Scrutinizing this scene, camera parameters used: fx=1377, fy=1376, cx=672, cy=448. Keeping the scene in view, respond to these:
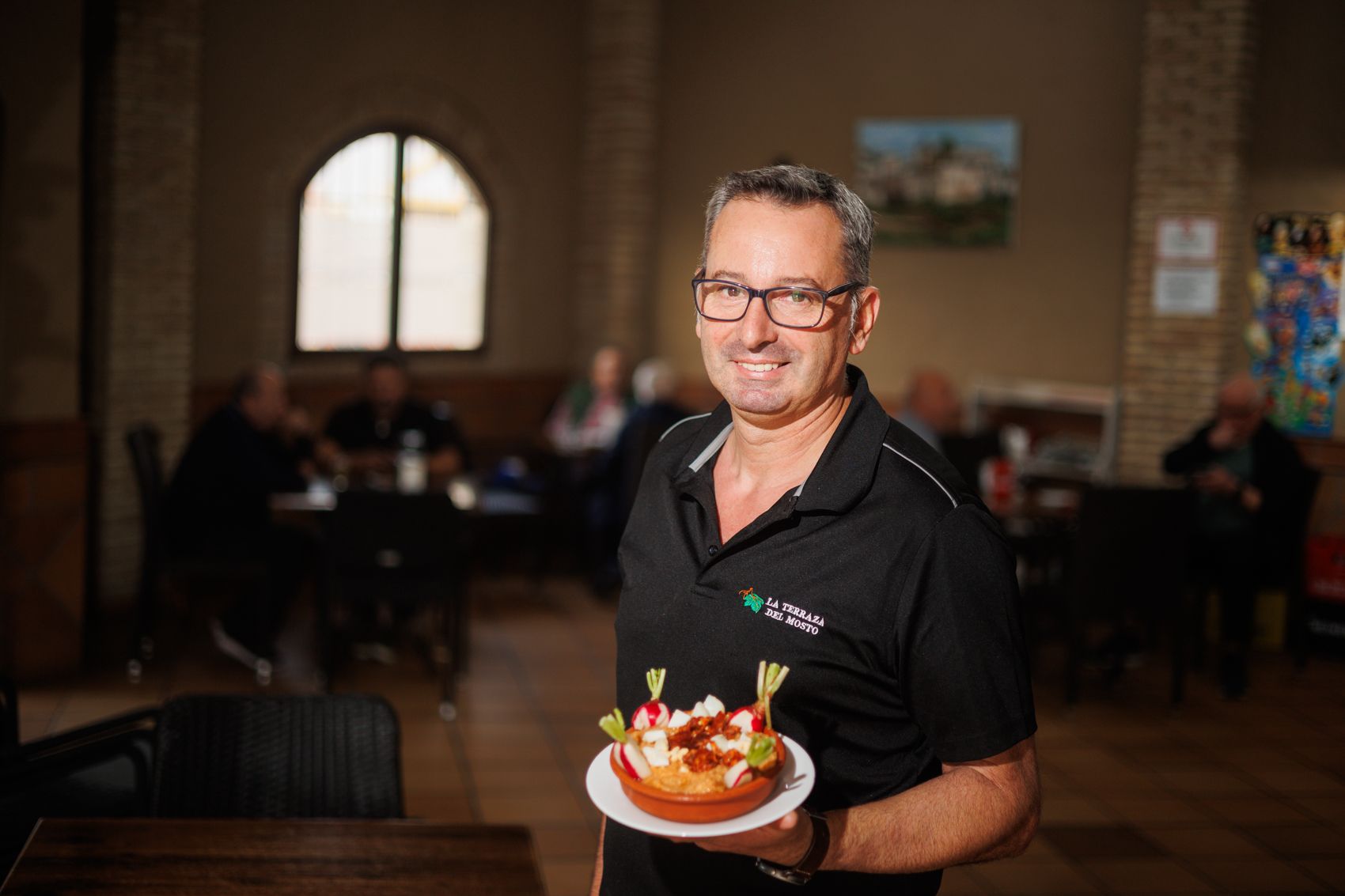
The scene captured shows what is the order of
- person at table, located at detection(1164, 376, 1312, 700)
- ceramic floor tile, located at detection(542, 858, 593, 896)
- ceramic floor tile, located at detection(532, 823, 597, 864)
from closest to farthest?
ceramic floor tile, located at detection(542, 858, 593, 896) < ceramic floor tile, located at detection(532, 823, 597, 864) < person at table, located at detection(1164, 376, 1312, 700)

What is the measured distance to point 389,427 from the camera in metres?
7.04

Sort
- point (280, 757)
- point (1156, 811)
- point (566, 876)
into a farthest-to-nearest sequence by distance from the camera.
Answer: point (1156, 811), point (566, 876), point (280, 757)

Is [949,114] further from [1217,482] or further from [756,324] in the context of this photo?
[756,324]

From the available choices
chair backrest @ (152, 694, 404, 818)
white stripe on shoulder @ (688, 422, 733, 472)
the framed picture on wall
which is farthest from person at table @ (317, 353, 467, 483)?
white stripe on shoulder @ (688, 422, 733, 472)

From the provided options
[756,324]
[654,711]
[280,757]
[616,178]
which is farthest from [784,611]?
[616,178]

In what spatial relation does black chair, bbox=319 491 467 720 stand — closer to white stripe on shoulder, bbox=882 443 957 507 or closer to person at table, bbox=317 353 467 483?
person at table, bbox=317 353 467 483

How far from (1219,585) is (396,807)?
212 inches

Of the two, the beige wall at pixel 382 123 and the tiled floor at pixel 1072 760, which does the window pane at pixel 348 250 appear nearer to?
the beige wall at pixel 382 123

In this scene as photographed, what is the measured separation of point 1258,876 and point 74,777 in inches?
142

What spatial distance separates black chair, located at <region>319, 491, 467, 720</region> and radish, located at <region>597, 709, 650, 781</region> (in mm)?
4206

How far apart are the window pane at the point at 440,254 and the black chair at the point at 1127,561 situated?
4.78 meters

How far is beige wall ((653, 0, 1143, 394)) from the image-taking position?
8.63 m

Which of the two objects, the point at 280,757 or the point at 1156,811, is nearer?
the point at 280,757

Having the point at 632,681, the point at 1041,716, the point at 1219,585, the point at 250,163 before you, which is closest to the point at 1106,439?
the point at 1219,585
